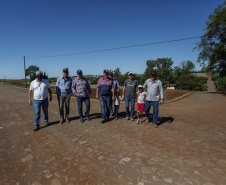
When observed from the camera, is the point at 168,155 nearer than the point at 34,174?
No

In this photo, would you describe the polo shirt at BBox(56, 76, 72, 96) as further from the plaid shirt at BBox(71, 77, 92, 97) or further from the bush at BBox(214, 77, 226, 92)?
the bush at BBox(214, 77, 226, 92)

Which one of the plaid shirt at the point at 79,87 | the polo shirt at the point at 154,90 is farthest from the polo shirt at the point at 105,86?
the polo shirt at the point at 154,90

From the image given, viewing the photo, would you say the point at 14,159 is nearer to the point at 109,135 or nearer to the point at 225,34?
the point at 109,135

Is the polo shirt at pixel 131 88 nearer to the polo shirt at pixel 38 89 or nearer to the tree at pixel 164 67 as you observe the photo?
the polo shirt at pixel 38 89

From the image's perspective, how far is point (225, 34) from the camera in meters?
19.7

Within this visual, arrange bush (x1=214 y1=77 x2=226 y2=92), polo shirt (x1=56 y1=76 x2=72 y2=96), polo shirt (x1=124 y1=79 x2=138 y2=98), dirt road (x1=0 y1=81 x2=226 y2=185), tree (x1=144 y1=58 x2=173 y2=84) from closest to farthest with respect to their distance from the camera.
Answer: dirt road (x1=0 y1=81 x2=226 y2=185), polo shirt (x1=56 y1=76 x2=72 y2=96), polo shirt (x1=124 y1=79 x2=138 y2=98), bush (x1=214 y1=77 x2=226 y2=92), tree (x1=144 y1=58 x2=173 y2=84)

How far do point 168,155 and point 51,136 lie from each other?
117 inches

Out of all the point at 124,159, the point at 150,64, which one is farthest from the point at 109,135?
the point at 150,64

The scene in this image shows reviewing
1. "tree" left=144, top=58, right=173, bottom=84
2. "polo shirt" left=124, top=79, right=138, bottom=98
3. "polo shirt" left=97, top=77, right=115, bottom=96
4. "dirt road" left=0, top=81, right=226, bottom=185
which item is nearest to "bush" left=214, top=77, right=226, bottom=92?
"tree" left=144, top=58, right=173, bottom=84

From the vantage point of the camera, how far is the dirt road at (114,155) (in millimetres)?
2009

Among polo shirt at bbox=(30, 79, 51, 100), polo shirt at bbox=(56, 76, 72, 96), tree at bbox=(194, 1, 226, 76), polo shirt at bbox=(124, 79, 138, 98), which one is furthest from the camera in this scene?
tree at bbox=(194, 1, 226, 76)

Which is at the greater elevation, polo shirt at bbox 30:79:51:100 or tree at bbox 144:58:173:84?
tree at bbox 144:58:173:84

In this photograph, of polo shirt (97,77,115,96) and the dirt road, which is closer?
the dirt road

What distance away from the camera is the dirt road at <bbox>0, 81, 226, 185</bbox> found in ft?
6.59
